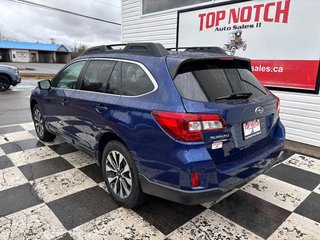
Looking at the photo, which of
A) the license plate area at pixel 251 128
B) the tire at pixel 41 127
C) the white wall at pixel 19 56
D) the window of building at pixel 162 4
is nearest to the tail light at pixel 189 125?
the license plate area at pixel 251 128

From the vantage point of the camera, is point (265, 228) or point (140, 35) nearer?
point (265, 228)

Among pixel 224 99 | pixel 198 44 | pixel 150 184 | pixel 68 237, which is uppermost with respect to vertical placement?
pixel 198 44

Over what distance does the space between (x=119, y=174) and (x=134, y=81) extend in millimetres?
986

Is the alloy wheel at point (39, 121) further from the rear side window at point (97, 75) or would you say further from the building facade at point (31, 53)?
the building facade at point (31, 53)

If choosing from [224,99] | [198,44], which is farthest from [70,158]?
[198,44]

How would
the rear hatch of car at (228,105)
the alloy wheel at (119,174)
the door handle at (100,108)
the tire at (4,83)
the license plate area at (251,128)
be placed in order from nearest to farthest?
1. the rear hatch of car at (228,105)
2. the license plate area at (251,128)
3. the alloy wheel at (119,174)
4. the door handle at (100,108)
5. the tire at (4,83)

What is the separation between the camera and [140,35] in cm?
802

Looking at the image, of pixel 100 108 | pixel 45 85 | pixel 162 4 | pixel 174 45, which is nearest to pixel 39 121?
pixel 45 85

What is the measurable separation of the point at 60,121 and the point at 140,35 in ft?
16.6

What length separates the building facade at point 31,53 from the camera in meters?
53.8

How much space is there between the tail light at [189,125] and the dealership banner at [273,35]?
3.42 meters

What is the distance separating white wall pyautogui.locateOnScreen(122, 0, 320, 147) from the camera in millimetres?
4660

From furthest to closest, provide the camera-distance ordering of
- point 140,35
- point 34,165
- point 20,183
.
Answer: point 140,35 → point 34,165 → point 20,183

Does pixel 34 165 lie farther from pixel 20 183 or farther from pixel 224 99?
pixel 224 99
